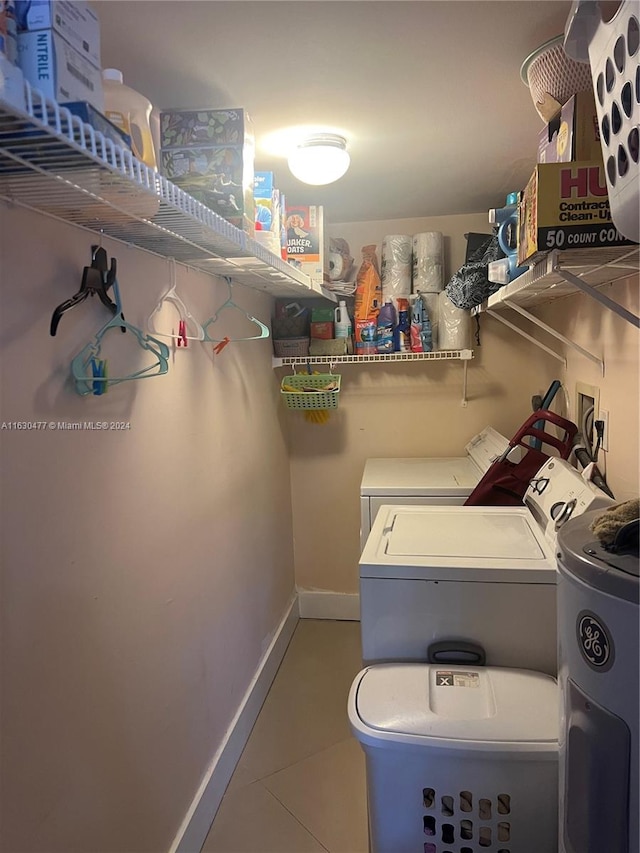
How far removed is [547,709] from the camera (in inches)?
53.0

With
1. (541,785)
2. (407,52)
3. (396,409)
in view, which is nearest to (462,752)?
(541,785)

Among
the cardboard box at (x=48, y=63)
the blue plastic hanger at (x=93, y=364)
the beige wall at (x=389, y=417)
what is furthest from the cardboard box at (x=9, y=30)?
the beige wall at (x=389, y=417)

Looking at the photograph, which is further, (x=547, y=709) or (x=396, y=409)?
(x=396, y=409)

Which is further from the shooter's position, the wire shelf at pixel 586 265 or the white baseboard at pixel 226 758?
the white baseboard at pixel 226 758

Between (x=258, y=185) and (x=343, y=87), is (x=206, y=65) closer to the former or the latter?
(x=343, y=87)

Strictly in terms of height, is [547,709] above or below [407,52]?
below

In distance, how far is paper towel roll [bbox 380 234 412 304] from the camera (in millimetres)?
2932

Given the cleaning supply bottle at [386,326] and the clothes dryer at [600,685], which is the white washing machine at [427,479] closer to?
the cleaning supply bottle at [386,326]

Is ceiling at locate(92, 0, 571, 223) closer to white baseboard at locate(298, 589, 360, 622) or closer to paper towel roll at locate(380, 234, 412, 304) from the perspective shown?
paper towel roll at locate(380, 234, 412, 304)

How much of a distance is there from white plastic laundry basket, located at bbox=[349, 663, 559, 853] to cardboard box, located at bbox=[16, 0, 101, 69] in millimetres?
1442

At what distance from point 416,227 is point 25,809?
2.86m

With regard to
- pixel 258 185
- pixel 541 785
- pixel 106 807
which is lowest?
pixel 106 807

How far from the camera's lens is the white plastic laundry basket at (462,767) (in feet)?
4.18

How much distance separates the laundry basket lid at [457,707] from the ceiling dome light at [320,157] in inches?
60.8
